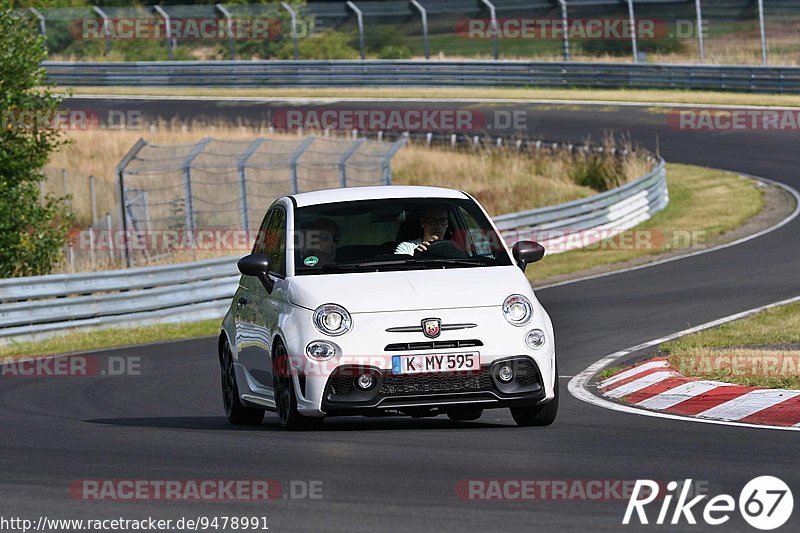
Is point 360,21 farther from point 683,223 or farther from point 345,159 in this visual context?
point 683,223

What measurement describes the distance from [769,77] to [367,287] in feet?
109

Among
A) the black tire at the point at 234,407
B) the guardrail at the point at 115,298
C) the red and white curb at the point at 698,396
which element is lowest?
the guardrail at the point at 115,298

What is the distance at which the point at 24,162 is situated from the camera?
80.3 ft

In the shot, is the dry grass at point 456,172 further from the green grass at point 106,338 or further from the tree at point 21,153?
the green grass at point 106,338

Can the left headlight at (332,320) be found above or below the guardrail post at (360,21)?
below

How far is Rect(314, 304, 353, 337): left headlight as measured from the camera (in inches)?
363

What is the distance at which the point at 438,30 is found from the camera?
160 ft

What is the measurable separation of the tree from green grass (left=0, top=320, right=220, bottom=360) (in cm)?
435

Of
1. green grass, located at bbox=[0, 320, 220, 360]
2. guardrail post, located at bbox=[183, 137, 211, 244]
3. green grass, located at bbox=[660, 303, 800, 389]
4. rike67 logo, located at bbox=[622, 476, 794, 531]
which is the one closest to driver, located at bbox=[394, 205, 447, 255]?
green grass, located at bbox=[660, 303, 800, 389]

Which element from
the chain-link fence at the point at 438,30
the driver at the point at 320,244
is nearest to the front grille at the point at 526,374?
the driver at the point at 320,244

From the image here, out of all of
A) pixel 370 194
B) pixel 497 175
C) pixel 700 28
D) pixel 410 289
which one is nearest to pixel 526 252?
pixel 410 289

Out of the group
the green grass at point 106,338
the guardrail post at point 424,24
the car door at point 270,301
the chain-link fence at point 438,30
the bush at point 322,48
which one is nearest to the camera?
the car door at point 270,301

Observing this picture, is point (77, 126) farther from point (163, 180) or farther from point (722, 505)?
point (722, 505)

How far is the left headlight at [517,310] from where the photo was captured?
30.6ft
